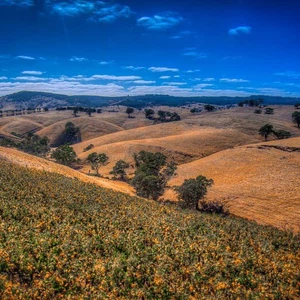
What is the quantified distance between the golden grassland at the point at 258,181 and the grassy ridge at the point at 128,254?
47.3 feet

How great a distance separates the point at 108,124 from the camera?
191m

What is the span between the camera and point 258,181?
189ft

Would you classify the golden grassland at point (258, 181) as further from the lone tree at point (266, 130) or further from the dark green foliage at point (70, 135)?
the dark green foliage at point (70, 135)

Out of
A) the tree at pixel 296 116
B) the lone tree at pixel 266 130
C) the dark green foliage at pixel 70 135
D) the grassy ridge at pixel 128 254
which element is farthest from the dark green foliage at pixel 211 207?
the dark green foliage at pixel 70 135

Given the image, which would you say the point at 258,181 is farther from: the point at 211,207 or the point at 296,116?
the point at 296,116

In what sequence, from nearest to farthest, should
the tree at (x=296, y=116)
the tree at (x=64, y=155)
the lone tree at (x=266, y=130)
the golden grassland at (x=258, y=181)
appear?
the golden grassland at (x=258, y=181), the tree at (x=64, y=155), the lone tree at (x=266, y=130), the tree at (x=296, y=116)

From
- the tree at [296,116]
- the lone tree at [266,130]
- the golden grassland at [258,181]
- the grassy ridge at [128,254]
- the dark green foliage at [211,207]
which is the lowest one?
the dark green foliage at [211,207]

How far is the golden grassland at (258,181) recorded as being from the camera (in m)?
43.6

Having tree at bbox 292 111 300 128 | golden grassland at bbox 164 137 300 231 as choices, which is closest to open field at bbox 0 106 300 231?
golden grassland at bbox 164 137 300 231

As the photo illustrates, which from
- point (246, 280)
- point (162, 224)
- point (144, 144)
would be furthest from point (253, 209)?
point (144, 144)

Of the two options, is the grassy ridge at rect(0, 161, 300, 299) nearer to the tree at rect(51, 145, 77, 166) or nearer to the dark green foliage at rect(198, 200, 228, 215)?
the dark green foliage at rect(198, 200, 228, 215)

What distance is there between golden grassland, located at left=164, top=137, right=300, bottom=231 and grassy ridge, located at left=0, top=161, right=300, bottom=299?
14407mm

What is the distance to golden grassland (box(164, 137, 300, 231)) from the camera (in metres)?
43.6

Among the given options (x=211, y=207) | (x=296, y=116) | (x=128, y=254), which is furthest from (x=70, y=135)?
(x=128, y=254)
